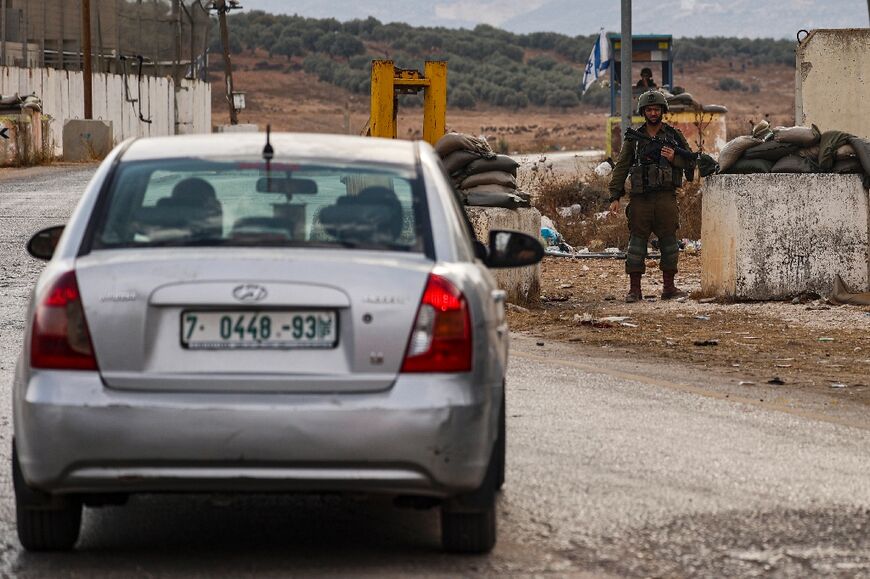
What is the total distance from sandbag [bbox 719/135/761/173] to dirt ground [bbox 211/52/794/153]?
63.7 metres

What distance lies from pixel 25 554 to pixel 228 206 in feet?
4.55

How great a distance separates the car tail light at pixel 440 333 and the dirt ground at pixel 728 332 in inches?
204

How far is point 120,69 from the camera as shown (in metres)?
54.5

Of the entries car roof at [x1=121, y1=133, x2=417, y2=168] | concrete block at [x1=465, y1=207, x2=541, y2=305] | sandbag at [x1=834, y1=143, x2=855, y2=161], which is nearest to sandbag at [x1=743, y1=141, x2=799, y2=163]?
sandbag at [x1=834, y1=143, x2=855, y2=161]

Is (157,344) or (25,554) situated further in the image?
(25,554)

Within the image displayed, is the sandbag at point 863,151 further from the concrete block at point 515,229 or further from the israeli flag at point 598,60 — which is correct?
the israeli flag at point 598,60

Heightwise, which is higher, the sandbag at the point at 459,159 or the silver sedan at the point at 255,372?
the sandbag at the point at 459,159

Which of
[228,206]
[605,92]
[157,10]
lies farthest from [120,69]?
[605,92]

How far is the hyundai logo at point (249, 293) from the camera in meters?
5.12

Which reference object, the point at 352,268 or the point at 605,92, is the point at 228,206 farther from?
the point at 605,92

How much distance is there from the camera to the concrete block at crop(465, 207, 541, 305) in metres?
15.2

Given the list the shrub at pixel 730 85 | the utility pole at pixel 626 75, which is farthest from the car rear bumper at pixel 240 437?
the shrub at pixel 730 85

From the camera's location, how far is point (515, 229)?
603 inches

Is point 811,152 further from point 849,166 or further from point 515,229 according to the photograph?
point 515,229
